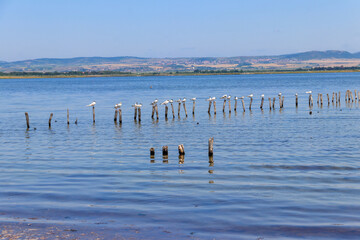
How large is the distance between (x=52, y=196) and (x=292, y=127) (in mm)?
23313

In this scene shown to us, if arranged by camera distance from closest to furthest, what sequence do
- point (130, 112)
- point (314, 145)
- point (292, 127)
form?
point (314, 145) < point (292, 127) < point (130, 112)

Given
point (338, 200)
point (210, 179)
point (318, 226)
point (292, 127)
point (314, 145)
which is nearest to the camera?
point (318, 226)

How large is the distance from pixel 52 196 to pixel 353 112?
36.7 m

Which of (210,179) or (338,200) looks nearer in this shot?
(338,200)

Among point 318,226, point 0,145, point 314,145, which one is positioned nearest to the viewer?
point 318,226

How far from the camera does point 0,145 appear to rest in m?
27.9

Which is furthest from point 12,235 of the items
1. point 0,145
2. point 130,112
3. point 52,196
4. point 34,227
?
point 130,112

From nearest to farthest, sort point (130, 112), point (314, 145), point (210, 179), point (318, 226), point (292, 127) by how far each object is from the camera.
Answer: point (318, 226) < point (210, 179) < point (314, 145) < point (292, 127) < point (130, 112)

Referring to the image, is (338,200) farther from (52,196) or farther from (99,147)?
(99,147)

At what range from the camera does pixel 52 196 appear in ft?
49.8

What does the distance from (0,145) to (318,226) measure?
20.9m

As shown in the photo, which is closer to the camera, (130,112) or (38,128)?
(38,128)

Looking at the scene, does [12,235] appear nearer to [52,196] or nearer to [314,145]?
[52,196]

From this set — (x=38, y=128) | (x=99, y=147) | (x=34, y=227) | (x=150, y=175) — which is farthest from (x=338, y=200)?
(x=38, y=128)
